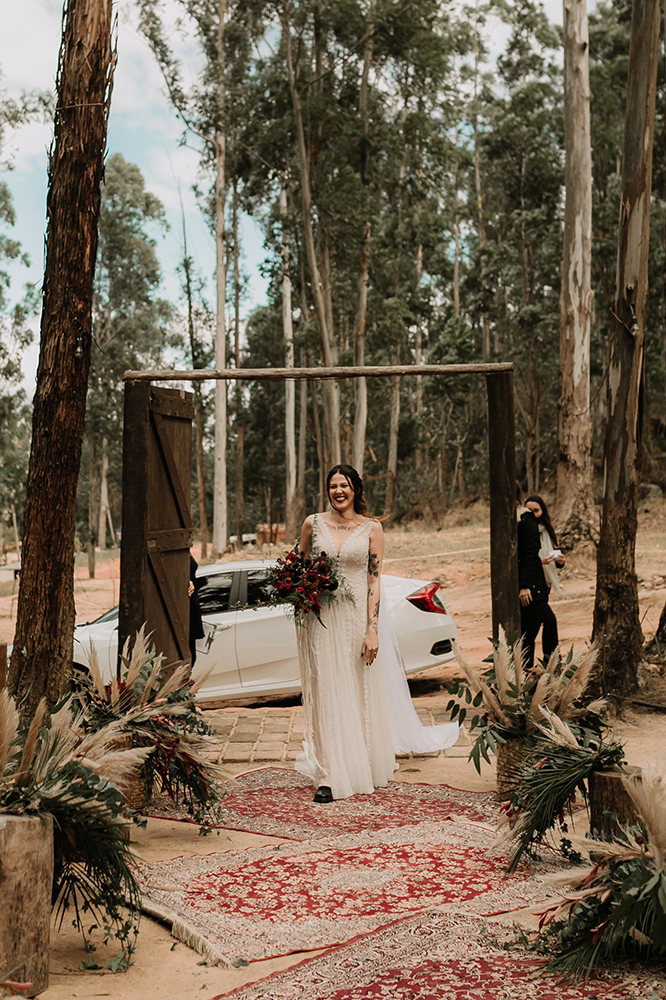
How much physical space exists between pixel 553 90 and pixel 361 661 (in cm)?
3357

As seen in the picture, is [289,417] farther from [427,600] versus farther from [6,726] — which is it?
[6,726]

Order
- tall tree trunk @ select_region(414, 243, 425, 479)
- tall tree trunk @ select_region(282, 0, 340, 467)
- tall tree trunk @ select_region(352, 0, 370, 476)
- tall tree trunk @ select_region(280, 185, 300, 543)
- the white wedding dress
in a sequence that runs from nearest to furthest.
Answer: the white wedding dress < tall tree trunk @ select_region(282, 0, 340, 467) < tall tree trunk @ select_region(352, 0, 370, 476) < tall tree trunk @ select_region(280, 185, 300, 543) < tall tree trunk @ select_region(414, 243, 425, 479)

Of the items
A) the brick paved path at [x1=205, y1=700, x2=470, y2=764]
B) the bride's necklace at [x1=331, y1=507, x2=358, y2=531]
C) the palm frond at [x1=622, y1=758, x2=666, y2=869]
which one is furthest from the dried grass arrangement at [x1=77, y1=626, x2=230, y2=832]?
the palm frond at [x1=622, y1=758, x2=666, y2=869]

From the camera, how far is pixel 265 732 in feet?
26.9

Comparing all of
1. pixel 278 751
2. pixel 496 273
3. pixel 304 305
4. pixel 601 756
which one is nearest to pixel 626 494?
pixel 278 751

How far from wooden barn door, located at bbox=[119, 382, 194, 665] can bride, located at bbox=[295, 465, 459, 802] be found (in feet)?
3.24

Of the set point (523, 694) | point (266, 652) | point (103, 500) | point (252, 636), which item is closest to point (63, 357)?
point (523, 694)

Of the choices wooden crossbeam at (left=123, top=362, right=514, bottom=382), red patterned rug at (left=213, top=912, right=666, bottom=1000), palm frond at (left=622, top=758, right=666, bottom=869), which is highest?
wooden crossbeam at (left=123, top=362, right=514, bottom=382)

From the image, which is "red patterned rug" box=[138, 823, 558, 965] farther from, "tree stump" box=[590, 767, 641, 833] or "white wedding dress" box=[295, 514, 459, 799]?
"white wedding dress" box=[295, 514, 459, 799]

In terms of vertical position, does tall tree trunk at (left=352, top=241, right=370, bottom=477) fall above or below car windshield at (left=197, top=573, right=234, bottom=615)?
above

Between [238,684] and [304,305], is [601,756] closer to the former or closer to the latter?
[238,684]

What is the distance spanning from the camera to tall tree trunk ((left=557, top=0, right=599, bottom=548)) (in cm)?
1594

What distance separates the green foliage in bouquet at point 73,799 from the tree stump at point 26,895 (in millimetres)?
91

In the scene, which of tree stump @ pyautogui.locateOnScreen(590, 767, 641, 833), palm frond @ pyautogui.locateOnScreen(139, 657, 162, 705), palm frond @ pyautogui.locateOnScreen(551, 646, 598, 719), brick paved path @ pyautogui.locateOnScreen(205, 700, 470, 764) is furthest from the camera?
brick paved path @ pyautogui.locateOnScreen(205, 700, 470, 764)
